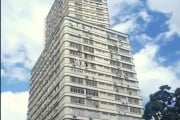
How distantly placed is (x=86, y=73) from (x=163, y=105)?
2499cm

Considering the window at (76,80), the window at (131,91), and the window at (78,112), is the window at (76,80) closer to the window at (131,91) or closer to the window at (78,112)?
the window at (78,112)

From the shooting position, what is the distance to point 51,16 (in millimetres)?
92875

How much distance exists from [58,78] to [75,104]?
8.32 m

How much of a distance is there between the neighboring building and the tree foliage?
735 inches

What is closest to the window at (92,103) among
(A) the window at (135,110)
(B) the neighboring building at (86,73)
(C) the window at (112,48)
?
(B) the neighboring building at (86,73)

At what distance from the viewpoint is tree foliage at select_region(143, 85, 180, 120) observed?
137ft

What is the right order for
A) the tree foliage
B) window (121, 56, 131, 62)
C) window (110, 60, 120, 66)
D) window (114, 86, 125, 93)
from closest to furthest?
the tree foliage < window (114, 86, 125, 93) < window (110, 60, 120, 66) < window (121, 56, 131, 62)

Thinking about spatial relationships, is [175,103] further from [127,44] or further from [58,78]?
[127,44]

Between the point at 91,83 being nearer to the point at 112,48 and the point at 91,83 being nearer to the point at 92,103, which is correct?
the point at 92,103

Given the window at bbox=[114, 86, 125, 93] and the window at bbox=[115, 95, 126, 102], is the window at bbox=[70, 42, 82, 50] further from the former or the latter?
the window at bbox=[115, 95, 126, 102]

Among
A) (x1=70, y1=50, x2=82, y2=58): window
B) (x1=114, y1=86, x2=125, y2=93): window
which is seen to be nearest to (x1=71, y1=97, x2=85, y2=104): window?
(x1=114, y1=86, x2=125, y2=93): window

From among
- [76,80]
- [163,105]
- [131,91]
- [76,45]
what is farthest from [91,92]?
[163,105]

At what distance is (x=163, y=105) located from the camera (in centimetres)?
4291

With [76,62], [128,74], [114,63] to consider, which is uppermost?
[114,63]
